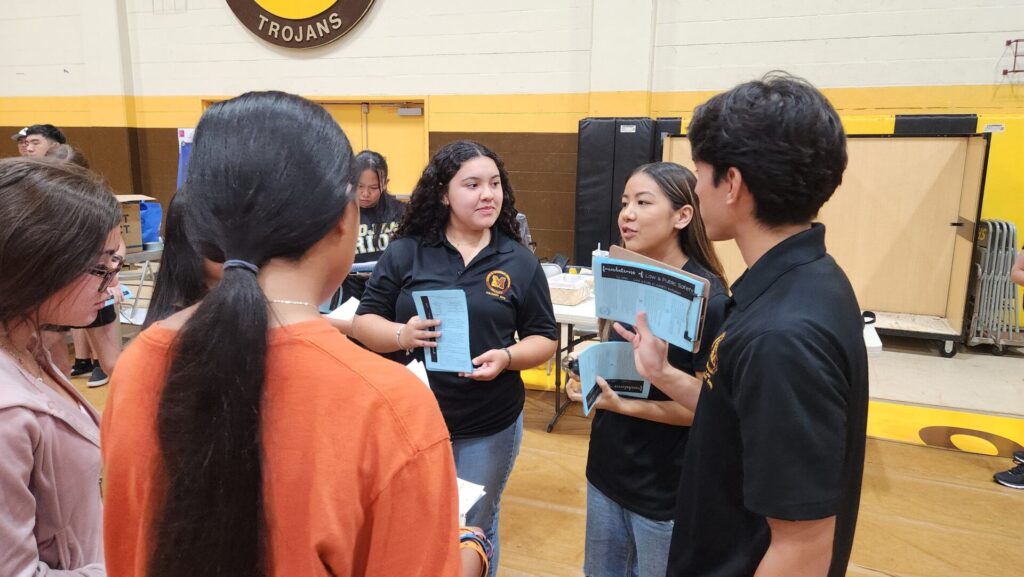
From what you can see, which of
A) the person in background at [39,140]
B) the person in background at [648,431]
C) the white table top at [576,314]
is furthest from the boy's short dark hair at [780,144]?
the person in background at [39,140]

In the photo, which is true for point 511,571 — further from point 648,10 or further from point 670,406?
point 648,10

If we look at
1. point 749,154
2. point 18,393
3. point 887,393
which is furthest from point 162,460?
point 887,393

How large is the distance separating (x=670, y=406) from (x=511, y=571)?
1.31 metres

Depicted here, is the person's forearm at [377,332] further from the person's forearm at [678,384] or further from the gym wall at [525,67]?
the gym wall at [525,67]

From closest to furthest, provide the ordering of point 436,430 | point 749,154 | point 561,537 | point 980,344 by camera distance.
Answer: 1. point 436,430
2. point 749,154
3. point 561,537
4. point 980,344

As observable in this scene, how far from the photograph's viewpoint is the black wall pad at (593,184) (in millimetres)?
6223

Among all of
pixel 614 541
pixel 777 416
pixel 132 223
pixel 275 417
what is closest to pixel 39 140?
pixel 132 223

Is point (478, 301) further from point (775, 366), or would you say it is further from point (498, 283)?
point (775, 366)

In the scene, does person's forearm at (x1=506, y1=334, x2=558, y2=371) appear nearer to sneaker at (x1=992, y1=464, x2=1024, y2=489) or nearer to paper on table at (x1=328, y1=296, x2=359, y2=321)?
paper on table at (x1=328, y1=296, x2=359, y2=321)

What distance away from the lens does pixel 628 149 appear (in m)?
6.12

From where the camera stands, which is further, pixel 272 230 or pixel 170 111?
pixel 170 111

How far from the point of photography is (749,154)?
3.15ft

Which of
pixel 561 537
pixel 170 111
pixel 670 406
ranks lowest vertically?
pixel 561 537

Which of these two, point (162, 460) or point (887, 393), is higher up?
point (162, 460)
